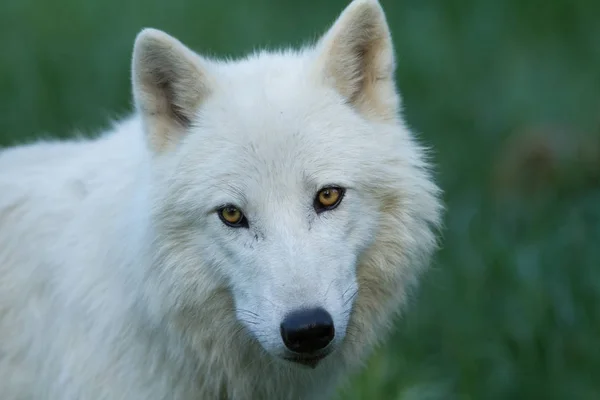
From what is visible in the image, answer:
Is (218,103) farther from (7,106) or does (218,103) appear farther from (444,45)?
(444,45)

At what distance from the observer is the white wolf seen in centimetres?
403

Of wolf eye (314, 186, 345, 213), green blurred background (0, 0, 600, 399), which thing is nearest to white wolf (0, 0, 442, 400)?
wolf eye (314, 186, 345, 213)

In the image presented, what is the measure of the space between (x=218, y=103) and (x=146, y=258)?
712 mm

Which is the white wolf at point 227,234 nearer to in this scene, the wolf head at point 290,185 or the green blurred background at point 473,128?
the wolf head at point 290,185

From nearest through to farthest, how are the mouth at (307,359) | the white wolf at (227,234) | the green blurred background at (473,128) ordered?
the mouth at (307,359) < the white wolf at (227,234) < the green blurred background at (473,128)

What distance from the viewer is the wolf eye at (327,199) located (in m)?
4.09

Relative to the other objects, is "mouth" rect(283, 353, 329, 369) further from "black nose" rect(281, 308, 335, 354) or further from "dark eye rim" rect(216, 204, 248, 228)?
"dark eye rim" rect(216, 204, 248, 228)

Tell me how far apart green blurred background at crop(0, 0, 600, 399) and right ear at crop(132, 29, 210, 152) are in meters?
2.02

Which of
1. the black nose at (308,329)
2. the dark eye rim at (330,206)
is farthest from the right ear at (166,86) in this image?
the black nose at (308,329)

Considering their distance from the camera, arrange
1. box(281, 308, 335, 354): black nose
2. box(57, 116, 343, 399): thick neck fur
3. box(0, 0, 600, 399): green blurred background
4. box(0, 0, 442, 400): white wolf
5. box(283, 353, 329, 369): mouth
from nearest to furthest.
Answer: box(281, 308, 335, 354): black nose → box(283, 353, 329, 369): mouth → box(0, 0, 442, 400): white wolf → box(57, 116, 343, 399): thick neck fur → box(0, 0, 600, 399): green blurred background

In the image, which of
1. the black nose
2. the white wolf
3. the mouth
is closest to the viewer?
the black nose

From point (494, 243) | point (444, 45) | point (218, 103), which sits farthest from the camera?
point (444, 45)

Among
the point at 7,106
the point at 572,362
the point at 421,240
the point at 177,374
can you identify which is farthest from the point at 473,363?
the point at 7,106

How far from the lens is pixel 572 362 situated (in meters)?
5.78
